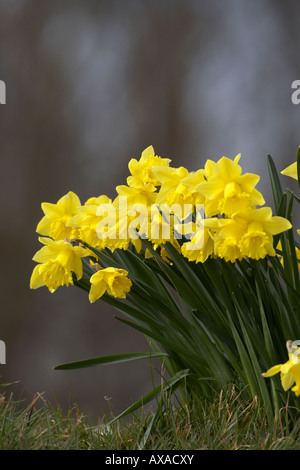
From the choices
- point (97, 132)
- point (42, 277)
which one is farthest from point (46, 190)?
point (42, 277)

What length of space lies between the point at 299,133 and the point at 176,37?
2.04ft

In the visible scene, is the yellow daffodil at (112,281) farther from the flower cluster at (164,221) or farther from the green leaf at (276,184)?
the green leaf at (276,184)

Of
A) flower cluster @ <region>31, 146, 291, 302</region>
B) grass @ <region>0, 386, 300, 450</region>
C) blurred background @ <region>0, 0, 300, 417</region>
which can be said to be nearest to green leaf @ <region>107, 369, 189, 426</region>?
grass @ <region>0, 386, 300, 450</region>

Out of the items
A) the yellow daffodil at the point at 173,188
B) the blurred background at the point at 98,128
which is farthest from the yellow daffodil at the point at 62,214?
the blurred background at the point at 98,128

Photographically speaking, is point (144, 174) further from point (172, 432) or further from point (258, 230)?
point (172, 432)

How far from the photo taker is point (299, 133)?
6.44 ft

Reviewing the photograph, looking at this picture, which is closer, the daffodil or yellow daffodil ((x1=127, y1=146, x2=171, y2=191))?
the daffodil

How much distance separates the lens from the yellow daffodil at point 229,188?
0.60 metres

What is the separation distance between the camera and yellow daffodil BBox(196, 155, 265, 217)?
60 cm

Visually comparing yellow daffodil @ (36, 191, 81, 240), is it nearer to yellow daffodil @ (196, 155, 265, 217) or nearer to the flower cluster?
the flower cluster

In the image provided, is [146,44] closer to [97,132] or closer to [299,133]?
[97,132]

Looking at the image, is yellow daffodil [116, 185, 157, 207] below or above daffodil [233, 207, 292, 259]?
above

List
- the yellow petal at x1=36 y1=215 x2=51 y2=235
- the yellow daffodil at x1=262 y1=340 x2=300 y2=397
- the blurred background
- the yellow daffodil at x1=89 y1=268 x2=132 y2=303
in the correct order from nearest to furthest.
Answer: the yellow daffodil at x1=262 y1=340 x2=300 y2=397 → the yellow daffodil at x1=89 y1=268 x2=132 y2=303 → the yellow petal at x1=36 y1=215 x2=51 y2=235 → the blurred background

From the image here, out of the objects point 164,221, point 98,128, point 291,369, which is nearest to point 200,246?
point 164,221
